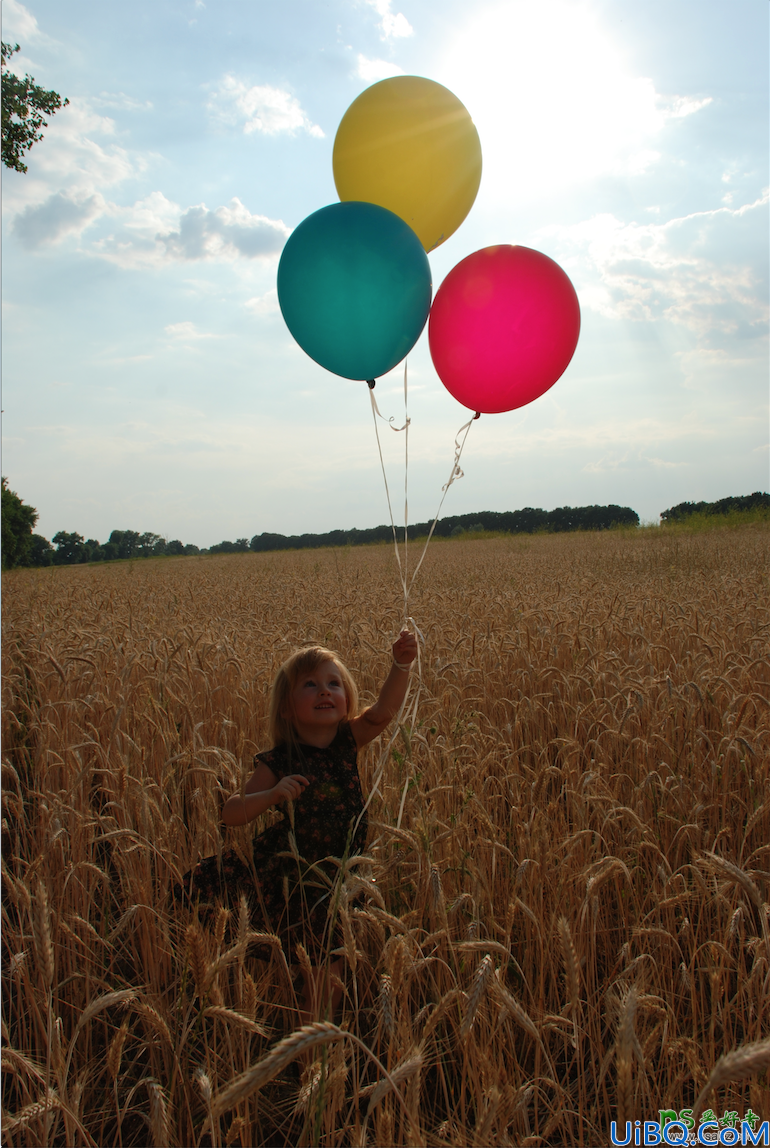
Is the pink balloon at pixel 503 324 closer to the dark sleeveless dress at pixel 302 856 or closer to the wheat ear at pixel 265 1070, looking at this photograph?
the dark sleeveless dress at pixel 302 856

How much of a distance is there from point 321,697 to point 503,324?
1842 millimetres

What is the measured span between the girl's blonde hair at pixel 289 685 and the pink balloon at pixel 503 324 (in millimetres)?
1528

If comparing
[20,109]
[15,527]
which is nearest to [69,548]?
[15,527]

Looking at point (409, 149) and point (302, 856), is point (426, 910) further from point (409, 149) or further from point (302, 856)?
point (409, 149)

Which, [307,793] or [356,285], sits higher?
[356,285]

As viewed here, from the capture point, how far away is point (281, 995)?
1875 mm

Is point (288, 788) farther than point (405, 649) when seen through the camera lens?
No

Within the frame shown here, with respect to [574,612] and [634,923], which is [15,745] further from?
[574,612]

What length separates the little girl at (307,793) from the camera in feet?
6.88

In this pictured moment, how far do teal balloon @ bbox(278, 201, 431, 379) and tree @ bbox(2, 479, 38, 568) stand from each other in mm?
30716

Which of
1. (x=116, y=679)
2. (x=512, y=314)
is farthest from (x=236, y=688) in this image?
(x=512, y=314)

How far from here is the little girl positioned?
2098 mm

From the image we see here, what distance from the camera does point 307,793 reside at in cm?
233

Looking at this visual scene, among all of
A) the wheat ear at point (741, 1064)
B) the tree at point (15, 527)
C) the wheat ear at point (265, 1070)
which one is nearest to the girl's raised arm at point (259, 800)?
the wheat ear at point (265, 1070)
